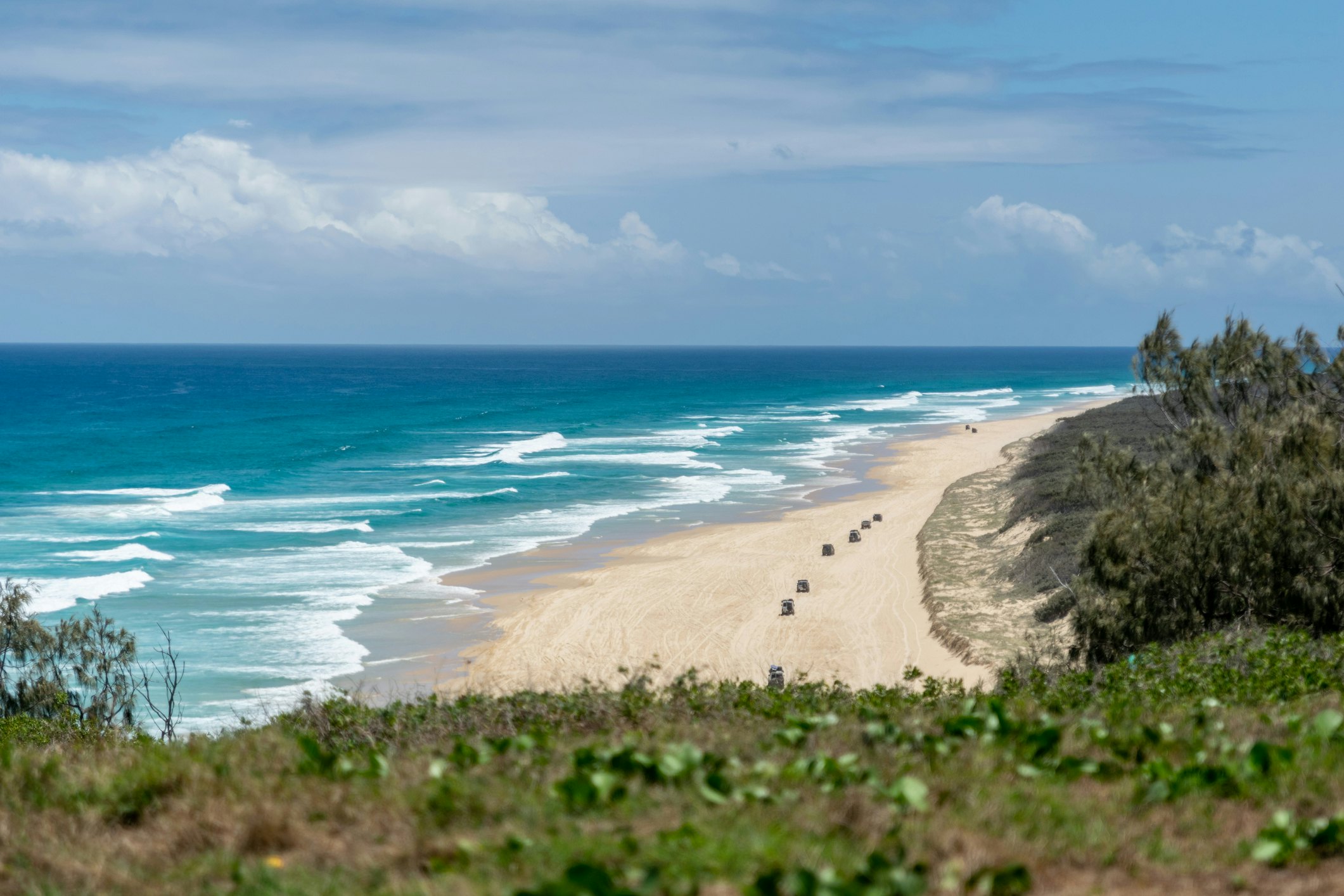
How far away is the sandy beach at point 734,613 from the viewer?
2697cm

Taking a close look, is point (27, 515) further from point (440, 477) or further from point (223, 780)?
point (223, 780)

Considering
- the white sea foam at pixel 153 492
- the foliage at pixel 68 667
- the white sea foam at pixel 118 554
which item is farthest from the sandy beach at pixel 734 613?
the white sea foam at pixel 153 492

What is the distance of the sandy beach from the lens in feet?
88.5

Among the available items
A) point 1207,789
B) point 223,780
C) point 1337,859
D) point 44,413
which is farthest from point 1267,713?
point 44,413

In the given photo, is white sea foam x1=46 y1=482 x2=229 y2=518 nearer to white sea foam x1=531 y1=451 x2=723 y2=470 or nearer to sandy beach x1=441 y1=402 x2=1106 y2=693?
white sea foam x1=531 y1=451 x2=723 y2=470

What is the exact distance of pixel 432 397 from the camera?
13288cm

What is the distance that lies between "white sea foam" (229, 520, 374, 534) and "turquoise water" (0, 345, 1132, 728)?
0.14 meters

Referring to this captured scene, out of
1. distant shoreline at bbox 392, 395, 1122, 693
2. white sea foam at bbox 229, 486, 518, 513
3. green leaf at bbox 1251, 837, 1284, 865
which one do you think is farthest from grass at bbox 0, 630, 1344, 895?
white sea foam at bbox 229, 486, 518, 513

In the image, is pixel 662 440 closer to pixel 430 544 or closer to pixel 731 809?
pixel 430 544

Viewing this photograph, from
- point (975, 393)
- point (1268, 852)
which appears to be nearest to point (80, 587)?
point (1268, 852)

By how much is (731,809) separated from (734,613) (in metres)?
27.4

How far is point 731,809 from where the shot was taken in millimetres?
5520

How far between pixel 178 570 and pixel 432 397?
95276 mm

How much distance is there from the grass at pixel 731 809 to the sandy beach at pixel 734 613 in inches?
491
